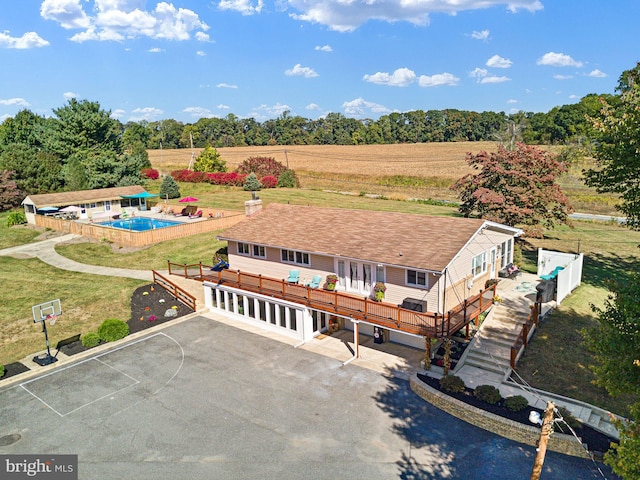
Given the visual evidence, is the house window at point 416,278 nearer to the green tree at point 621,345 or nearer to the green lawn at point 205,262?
the green lawn at point 205,262

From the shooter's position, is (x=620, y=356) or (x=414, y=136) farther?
(x=414, y=136)

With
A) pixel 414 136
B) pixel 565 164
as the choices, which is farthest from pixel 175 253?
pixel 414 136

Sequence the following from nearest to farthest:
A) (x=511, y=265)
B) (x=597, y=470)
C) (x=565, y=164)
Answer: (x=597, y=470) → (x=511, y=265) → (x=565, y=164)

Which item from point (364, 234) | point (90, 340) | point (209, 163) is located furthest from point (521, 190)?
point (209, 163)

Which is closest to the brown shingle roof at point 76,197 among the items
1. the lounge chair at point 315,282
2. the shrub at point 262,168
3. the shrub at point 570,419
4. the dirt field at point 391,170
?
the shrub at point 262,168

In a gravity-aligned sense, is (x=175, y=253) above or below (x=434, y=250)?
below

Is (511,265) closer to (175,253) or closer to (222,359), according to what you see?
(222,359)
